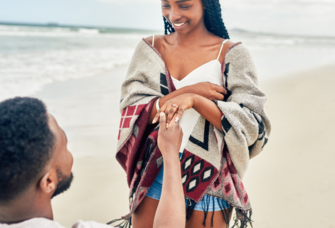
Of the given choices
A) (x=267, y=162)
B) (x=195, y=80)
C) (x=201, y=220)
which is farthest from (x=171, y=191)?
(x=267, y=162)

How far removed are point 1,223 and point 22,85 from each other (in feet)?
17.5

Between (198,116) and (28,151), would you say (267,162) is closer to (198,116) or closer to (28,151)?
(198,116)

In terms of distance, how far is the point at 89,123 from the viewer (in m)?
4.32

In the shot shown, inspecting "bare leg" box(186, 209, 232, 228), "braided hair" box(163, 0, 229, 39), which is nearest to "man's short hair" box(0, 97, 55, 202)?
"bare leg" box(186, 209, 232, 228)

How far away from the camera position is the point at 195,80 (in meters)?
1.52

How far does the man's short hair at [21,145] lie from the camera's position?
33.8 inches

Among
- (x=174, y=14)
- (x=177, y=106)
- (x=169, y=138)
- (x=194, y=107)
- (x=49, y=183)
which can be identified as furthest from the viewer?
(x=174, y=14)

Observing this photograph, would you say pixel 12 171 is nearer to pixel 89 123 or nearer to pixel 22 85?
pixel 89 123

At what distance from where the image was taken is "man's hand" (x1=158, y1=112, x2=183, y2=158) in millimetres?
1127

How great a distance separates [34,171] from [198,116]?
2.68 ft

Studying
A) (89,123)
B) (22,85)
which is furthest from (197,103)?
(22,85)

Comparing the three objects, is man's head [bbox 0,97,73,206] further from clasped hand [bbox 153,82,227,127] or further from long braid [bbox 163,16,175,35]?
long braid [bbox 163,16,175,35]

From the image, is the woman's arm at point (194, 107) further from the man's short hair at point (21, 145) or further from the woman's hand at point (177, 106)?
the man's short hair at point (21, 145)

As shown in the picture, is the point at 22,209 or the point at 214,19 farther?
the point at 214,19
